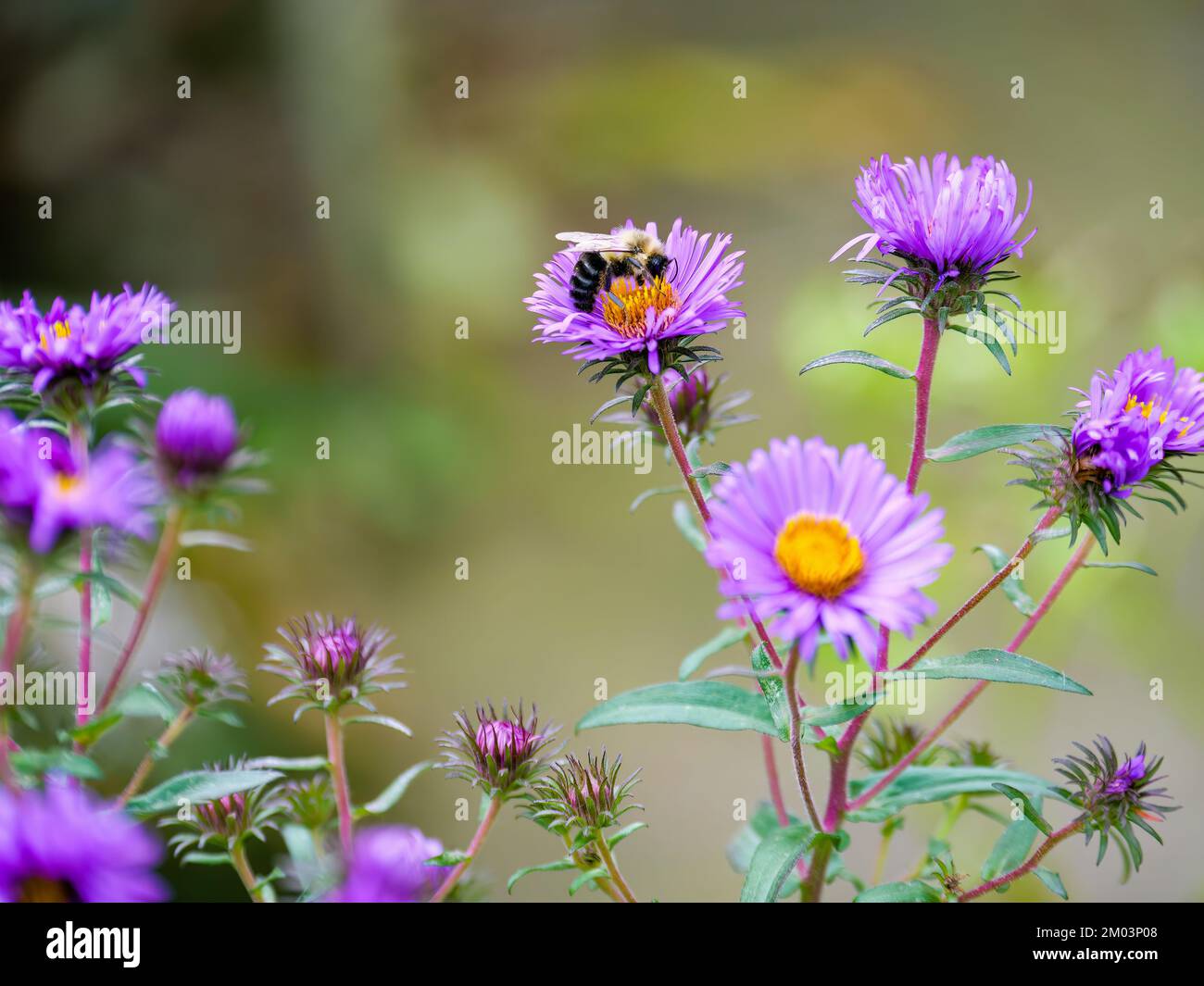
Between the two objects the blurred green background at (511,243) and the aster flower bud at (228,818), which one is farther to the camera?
the blurred green background at (511,243)

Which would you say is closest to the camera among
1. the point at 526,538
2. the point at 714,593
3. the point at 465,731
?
the point at 465,731

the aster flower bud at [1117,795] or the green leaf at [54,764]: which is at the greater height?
the green leaf at [54,764]

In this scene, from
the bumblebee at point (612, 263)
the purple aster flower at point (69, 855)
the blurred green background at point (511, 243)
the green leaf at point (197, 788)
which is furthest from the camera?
the blurred green background at point (511, 243)

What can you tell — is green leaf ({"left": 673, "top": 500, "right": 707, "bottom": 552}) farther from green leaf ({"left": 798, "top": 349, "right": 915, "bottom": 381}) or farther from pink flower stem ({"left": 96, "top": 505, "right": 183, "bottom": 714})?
pink flower stem ({"left": 96, "top": 505, "right": 183, "bottom": 714})

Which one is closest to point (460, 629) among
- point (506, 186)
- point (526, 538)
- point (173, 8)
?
point (526, 538)

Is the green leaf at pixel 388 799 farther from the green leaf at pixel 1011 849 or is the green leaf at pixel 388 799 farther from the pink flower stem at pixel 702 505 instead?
the green leaf at pixel 1011 849

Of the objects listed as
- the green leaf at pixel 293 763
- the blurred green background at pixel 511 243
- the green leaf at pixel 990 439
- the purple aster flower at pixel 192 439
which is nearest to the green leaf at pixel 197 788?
the green leaf at pixel 293 763

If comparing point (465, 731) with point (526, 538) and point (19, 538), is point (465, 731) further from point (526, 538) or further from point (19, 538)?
point (526, 538)

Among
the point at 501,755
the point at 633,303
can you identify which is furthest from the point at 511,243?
the point at 501,755
